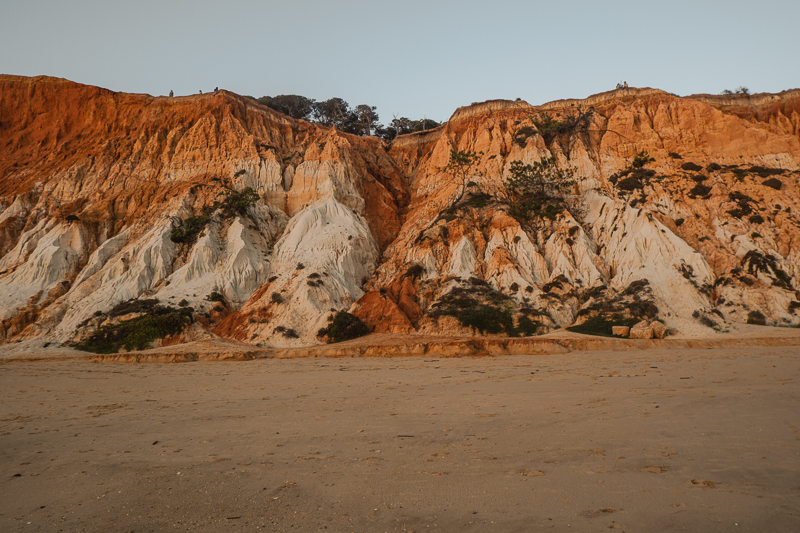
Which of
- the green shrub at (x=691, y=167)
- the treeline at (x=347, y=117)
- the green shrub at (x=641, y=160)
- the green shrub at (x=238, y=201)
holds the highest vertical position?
the treeline at (x=347, y=117)

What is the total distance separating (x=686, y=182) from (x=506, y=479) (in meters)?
35.9

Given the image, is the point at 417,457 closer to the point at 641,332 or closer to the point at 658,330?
the point at 641,332

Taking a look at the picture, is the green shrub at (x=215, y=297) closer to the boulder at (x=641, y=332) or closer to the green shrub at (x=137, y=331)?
the green shrub at (x=137, y=331)

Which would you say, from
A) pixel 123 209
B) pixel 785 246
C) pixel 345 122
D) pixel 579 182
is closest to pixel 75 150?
pixel 123 209

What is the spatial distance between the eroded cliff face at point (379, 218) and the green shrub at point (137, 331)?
0.95 meters

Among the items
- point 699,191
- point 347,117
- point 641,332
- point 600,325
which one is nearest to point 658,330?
point 641,332

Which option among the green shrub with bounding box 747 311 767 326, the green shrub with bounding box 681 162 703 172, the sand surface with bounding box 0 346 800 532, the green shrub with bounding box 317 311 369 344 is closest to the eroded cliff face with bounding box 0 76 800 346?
the green shrub with bounding box 681 162 703 172

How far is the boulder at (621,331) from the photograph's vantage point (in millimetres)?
21625

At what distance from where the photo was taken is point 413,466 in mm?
5621

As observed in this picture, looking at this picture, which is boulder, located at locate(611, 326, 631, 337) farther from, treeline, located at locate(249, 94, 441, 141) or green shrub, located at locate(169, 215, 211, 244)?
treeline, located at locate(249, 94, 441, 141)

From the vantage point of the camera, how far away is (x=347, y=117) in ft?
201

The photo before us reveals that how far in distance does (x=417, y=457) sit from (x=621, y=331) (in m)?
18.9

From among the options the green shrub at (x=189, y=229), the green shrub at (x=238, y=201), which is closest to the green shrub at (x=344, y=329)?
the green shrub at (x=189, y=229)

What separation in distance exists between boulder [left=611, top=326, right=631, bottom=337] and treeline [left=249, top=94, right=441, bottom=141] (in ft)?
141
